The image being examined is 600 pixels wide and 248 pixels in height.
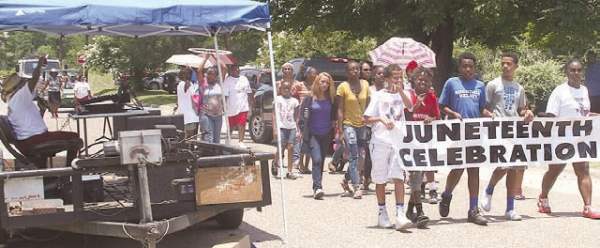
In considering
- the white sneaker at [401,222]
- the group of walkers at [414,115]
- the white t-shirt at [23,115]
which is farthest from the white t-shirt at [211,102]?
the white sneaker at [401,222]

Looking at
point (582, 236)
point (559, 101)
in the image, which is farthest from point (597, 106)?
point (582, 236)

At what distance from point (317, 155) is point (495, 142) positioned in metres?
2.30

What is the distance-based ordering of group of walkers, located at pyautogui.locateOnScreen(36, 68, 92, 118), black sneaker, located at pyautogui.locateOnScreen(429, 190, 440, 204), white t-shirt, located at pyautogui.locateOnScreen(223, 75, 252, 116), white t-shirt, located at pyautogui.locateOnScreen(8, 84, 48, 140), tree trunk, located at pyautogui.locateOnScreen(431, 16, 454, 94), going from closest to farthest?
white t-shirt, located at pyautogui.locateOnScreen(8, 84, 48, 140) < black sneaker, located at pyautogui.locateOnScreen(429, 190, 440, 204) < group of walkers, located at pyautogui.locateOnScreen(36, 68, 92, 118) < white t-shirt, located at pyautogui.locateOnScreen(223, 75, 252, 116) < tree trunk, located at pyautogui.locateOnScreen(431, 16, 454, 94)

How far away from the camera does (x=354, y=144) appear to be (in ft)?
29.6

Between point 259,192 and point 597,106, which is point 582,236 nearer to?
point 259,192

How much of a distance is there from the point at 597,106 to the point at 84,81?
14.8 metres

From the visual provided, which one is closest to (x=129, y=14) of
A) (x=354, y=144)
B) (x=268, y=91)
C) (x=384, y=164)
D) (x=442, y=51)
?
(x=384, y=164)

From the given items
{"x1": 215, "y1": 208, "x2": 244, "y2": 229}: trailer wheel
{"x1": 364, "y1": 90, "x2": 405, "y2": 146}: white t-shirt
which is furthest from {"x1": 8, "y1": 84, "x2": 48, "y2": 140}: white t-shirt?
{"x1": 364, "y1": 90, "x2": 405, "y2": 146}: white t-shirt

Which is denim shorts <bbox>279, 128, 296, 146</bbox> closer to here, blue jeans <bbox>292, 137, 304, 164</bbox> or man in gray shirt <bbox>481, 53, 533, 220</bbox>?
blue jeans <bbox>292, 137, 304, 164</bbox>

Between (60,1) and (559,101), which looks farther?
(559,101)

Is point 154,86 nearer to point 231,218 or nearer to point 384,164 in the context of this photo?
point 231,218

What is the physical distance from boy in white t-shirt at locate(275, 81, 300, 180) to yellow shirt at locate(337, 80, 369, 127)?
6.24ft

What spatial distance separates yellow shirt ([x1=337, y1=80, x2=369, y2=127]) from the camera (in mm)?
9000

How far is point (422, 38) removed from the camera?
765 inches
